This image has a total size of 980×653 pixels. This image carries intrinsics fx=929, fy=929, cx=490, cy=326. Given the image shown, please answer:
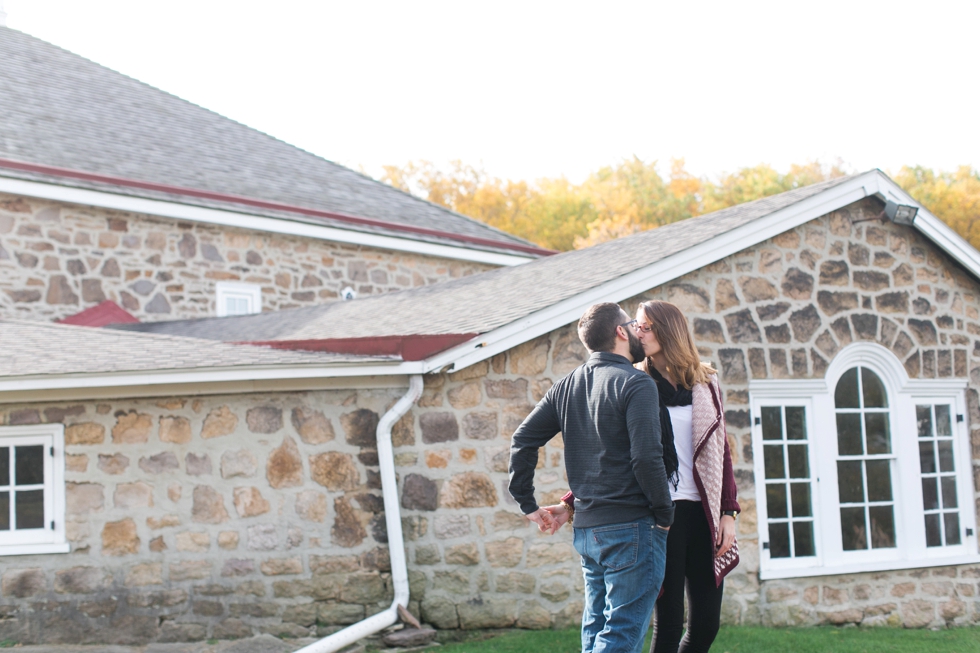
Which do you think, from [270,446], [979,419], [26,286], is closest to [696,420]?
[270,446]

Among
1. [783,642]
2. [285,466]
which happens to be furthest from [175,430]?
[783,642]

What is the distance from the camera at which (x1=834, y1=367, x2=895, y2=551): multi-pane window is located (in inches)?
298

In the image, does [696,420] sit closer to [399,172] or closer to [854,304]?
[854,304]

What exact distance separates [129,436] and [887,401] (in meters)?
6.04

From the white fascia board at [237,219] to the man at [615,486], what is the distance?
8.44m

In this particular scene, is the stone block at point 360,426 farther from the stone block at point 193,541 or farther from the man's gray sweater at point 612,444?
the man's gray sweater at point 612,444

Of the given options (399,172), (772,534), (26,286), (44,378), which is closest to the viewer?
(44,378)

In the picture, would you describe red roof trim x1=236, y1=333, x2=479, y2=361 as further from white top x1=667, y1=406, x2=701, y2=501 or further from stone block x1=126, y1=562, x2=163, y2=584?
white top x1=667, y1=406, x2=701, y2=501

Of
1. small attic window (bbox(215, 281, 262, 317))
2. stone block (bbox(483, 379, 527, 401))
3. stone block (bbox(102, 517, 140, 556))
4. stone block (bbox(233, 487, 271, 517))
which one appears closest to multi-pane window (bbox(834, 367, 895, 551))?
stone block (bbox(483, 379, 527, 401))

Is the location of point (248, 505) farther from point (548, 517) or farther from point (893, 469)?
point (893, 469)

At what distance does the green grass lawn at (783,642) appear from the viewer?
6133mm

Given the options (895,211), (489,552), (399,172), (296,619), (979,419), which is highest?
(399,172)

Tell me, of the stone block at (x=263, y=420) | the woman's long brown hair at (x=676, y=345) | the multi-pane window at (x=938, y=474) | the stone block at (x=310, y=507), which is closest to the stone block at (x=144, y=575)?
the stone block at (x=310, y=507)

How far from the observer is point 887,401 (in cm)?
779
